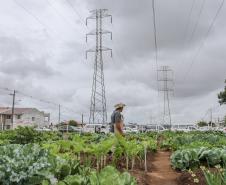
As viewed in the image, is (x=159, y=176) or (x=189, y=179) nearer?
(x=189, y=179)

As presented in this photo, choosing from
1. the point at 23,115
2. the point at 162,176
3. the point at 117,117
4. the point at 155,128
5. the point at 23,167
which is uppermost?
the point at 23,115

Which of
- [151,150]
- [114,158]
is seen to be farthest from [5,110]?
[114,158]

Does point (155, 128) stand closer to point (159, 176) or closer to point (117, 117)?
point (117, 117)

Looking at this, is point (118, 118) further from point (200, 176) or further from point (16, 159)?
point (16, 159)

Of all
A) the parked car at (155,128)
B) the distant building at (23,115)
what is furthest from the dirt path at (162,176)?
the distant building at (23,115)

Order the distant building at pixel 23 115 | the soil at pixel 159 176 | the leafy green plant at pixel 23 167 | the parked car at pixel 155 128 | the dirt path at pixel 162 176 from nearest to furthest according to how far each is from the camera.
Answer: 1. the leafy green plant at pixel 23 167
2. the soil at pixel 159 176
3. the dirt path at pixel 162 176
4. the parked car at pixel 155 128
5. the distant building at pixel 23 115

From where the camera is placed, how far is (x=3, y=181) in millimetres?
5227

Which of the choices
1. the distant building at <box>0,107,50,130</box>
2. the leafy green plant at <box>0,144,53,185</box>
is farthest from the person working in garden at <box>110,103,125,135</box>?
the distant building at <box>0,107,50,130</box>

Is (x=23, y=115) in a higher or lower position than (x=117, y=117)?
higher

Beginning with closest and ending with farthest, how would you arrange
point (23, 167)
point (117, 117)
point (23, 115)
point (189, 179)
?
1. point (23, 167)
2. point (189, 179)
3. point (117, 117)
4. point (23, 115)

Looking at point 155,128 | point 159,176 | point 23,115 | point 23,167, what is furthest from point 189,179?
point 23,115

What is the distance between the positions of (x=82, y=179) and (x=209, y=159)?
18.5 ft

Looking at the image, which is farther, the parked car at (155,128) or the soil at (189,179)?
the parked car at (155,128)

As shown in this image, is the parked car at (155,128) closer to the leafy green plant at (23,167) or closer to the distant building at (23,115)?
the leafy green plant at (23,167)
